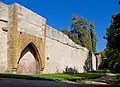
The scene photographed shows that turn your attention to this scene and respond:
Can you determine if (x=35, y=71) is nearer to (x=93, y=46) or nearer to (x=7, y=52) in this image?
(x=7, y=52)

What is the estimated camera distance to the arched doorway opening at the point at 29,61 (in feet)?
66.4

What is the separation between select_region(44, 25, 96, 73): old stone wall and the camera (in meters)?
24.4

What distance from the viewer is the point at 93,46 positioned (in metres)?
57.2

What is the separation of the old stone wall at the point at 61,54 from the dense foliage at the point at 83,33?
16.5 meters

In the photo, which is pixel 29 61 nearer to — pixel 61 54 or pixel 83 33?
pixel 61 54

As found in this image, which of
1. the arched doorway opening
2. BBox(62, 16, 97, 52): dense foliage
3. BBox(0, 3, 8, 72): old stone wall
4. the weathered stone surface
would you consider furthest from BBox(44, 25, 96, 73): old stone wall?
BBox(62, 16, 97, 52): dense foliage

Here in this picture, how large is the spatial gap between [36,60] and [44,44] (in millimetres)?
1733

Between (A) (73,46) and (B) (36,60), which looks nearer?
(B) (36,60)

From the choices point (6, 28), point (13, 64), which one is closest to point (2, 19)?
point (6, 28)

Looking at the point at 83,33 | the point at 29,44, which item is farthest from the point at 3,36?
the point at 83,33

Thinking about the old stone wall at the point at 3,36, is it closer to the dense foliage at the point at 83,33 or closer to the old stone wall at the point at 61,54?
the old stone wall at the point at 61,54

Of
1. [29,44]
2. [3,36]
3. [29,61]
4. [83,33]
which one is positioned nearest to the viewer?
[3,36]

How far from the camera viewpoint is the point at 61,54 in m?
27.5

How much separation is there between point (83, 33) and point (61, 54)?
26.1 metres
